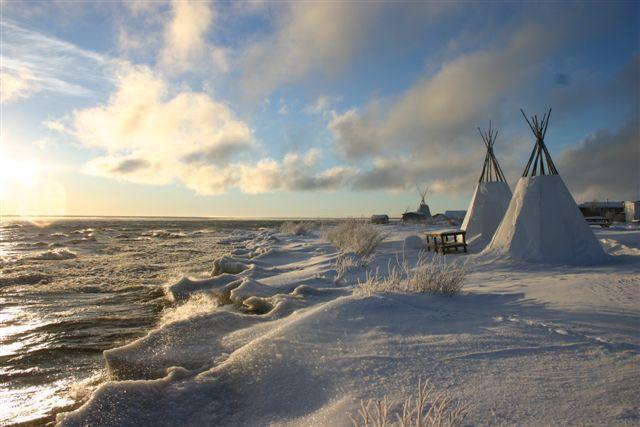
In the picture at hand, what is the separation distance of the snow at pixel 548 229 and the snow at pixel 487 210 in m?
4.65

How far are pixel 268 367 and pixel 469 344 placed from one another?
180cm

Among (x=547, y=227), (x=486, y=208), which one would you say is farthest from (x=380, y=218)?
(x=547, y=227)

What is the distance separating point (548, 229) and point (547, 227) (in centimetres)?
6

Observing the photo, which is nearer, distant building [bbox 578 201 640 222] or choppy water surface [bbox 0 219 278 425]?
choppy water surface [bbox 0 219 278 425]

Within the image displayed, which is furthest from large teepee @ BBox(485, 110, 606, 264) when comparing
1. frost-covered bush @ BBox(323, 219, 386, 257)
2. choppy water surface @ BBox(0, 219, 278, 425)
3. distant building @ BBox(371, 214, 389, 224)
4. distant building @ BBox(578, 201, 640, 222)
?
distant building @ BBox(371, 214, 389, 224)

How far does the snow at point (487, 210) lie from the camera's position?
1498cm

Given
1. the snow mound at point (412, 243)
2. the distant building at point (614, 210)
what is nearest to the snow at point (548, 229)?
the snow mound at point (412, 243)

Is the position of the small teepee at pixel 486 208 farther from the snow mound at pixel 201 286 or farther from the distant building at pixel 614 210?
the distant building at pixel 614 210

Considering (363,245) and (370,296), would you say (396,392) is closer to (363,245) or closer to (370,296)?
(370,296)

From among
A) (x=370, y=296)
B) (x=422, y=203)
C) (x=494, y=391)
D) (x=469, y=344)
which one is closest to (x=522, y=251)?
(x=370, y=296)

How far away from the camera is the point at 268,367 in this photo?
317 cm

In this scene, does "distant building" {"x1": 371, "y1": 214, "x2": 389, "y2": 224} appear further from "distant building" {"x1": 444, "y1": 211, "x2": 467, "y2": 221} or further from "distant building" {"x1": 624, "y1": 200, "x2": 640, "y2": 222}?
"distant building" {"x1": 624, "y1": 200, "x2": 640, "y2": 222}

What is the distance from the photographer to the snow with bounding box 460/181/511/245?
15.0 meters

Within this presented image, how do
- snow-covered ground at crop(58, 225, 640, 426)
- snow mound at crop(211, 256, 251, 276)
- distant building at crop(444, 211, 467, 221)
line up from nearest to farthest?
snow-covered ground at crop(58, 225, 640, 426), snow mound at crop(211, 256, 251, 276), distant building at crop(444, 211, 467, 221)
